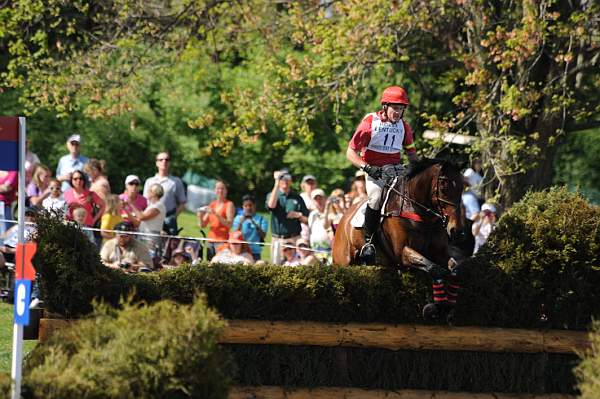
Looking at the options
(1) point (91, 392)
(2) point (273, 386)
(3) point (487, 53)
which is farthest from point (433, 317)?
(3) point (487, 53)

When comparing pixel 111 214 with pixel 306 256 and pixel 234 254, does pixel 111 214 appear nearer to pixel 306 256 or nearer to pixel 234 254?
pixel 234 254

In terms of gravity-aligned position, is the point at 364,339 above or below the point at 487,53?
below

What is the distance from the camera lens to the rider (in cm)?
1148

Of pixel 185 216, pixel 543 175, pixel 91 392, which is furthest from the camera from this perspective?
pixel 185 216

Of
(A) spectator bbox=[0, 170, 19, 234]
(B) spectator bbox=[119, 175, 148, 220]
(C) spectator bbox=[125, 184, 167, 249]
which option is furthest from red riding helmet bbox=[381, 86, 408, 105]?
(A) spectator bbox=[0, 170, 19, 234]

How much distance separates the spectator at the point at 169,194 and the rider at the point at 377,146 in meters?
6.11

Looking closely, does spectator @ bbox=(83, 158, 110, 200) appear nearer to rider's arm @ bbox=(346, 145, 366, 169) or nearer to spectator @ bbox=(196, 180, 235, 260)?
spectator @ bbox=(196, 180, 235, 260)

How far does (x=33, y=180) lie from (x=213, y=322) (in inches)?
414

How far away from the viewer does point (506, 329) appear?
34.6ft

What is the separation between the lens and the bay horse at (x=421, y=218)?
11.1 m

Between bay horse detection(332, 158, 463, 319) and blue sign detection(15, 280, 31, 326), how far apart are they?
431 cm

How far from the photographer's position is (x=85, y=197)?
16.2 m

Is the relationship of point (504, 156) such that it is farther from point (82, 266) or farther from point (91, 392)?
point (91, 392)

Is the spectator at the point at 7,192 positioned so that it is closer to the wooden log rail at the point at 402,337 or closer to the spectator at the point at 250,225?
the spectator at the point at 250,225
